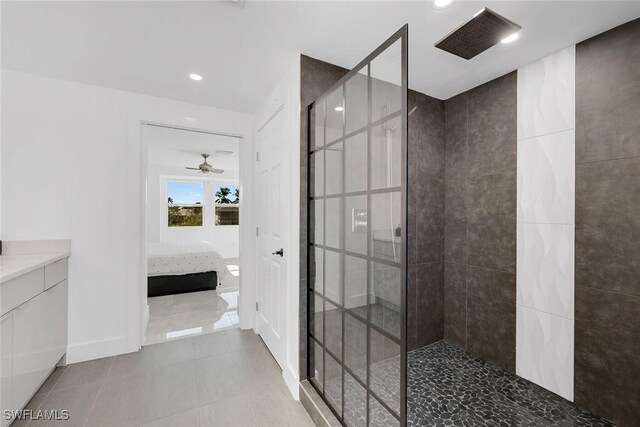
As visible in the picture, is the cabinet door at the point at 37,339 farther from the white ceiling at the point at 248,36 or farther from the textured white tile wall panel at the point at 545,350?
the textured white tile wall panel at the point at 545,350

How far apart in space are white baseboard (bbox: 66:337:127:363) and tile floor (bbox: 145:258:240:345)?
251mm

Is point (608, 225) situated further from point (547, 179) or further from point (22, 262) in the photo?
point (22, 262)

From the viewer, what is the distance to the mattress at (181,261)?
3.91 metres

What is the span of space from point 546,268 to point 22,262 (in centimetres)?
379

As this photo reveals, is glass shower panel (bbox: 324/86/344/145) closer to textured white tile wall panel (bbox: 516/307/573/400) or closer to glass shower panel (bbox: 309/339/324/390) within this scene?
glass shower panel (bbox: 309/339/324/390)

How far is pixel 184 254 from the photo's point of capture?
4125mm

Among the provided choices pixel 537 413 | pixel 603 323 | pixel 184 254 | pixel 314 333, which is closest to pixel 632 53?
pixel 603 323

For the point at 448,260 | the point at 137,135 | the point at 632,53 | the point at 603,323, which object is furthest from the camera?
the point at 448,260

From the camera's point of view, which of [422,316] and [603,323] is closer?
[603,323]

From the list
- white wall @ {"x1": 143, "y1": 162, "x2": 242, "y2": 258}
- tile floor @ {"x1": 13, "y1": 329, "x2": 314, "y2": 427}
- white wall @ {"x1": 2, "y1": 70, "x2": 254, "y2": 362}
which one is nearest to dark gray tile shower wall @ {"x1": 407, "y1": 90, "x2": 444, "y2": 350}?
tile floor @ {"x1": 13, "y1": 329, "x2": 314, "y2": 427}

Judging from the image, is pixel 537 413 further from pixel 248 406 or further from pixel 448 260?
pixel 248 406

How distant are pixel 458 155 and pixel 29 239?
391cm

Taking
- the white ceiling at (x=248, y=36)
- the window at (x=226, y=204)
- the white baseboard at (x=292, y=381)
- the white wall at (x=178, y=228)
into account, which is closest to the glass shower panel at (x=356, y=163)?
the white ceiling at (x=248, y=36)

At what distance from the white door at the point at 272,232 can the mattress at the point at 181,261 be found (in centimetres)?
178
